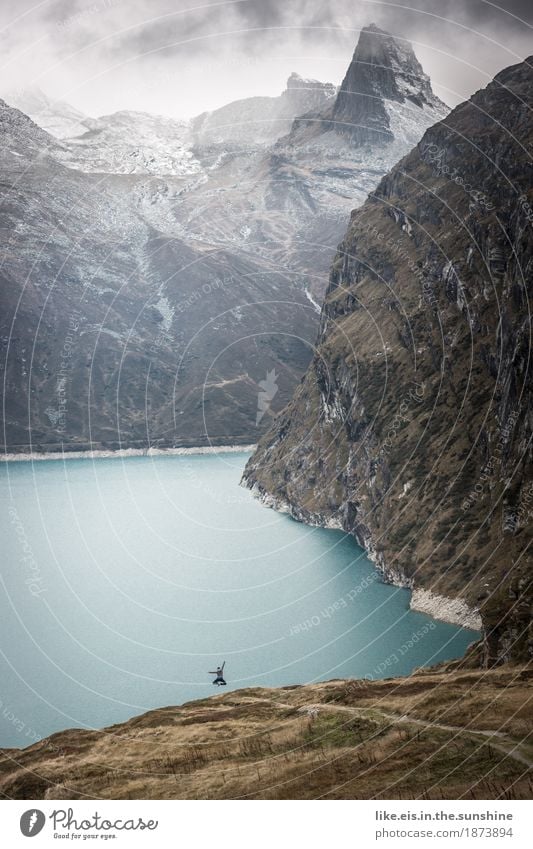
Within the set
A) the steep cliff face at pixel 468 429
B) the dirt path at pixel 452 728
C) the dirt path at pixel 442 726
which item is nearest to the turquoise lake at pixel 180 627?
the steep cliff face at pixel 468 429

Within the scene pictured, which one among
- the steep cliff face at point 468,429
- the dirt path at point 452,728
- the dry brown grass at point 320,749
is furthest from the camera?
the steep cliff face at point 468,429

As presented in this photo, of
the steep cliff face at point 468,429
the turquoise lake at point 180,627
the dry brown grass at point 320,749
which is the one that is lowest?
the turquoise lake at point 180,627

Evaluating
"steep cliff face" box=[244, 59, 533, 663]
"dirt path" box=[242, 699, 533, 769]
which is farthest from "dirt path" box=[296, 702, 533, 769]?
"steep cliff face" box=[244, 59, 533, 663]

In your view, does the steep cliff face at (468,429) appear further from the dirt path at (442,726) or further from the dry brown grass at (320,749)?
the dirt path at (442,726)

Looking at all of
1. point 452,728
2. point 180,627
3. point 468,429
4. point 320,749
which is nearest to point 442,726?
point 452,728

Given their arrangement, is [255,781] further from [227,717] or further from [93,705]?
[93,705]

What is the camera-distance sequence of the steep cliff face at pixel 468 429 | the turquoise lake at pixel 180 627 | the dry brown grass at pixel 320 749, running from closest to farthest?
the dry brown grass at pixel 320 749
the turquoise lake at pixel 180 627
the steep cliff face at pixel 468 429

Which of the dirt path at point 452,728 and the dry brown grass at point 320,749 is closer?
the dirt path at point 452,728

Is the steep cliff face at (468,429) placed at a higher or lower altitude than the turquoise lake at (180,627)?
higher
